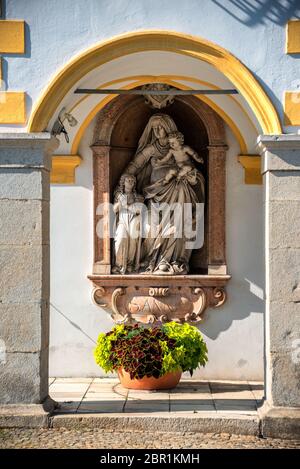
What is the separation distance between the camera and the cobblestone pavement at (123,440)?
723 cm

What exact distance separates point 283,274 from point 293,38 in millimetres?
1987

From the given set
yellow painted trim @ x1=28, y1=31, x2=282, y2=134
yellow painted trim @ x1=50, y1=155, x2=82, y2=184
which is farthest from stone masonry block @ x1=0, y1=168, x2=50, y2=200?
yellow painted trim @ x1=50, y1=155, x2=82, y2=184

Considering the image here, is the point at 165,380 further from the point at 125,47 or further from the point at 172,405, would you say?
the point at 125,47

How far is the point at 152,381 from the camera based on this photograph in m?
8.82

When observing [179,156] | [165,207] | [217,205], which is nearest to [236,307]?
[217,205]

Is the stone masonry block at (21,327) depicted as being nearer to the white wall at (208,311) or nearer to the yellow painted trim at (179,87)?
the white wall at (208,311)

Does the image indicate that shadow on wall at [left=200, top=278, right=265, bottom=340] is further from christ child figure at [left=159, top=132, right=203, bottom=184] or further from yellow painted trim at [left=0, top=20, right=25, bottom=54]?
yellow painted trim at [left=0, top=20, right=25, bottom=54]

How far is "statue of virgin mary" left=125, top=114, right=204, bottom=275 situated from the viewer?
9703 mm

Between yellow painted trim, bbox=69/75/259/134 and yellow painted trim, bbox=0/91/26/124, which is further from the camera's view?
yellow painted trim, bbox=69/75/259/134

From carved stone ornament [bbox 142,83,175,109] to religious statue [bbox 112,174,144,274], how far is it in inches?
32.7

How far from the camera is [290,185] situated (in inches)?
297

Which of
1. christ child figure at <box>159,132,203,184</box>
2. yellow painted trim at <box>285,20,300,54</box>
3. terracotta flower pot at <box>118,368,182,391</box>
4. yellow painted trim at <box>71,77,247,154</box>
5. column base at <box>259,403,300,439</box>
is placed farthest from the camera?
christ child figure at <box>159,132,203,184</box>

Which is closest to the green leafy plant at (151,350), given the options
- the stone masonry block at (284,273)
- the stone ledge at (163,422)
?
the stone ledge at (163,422)

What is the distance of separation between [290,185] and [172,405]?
7.54 feet
